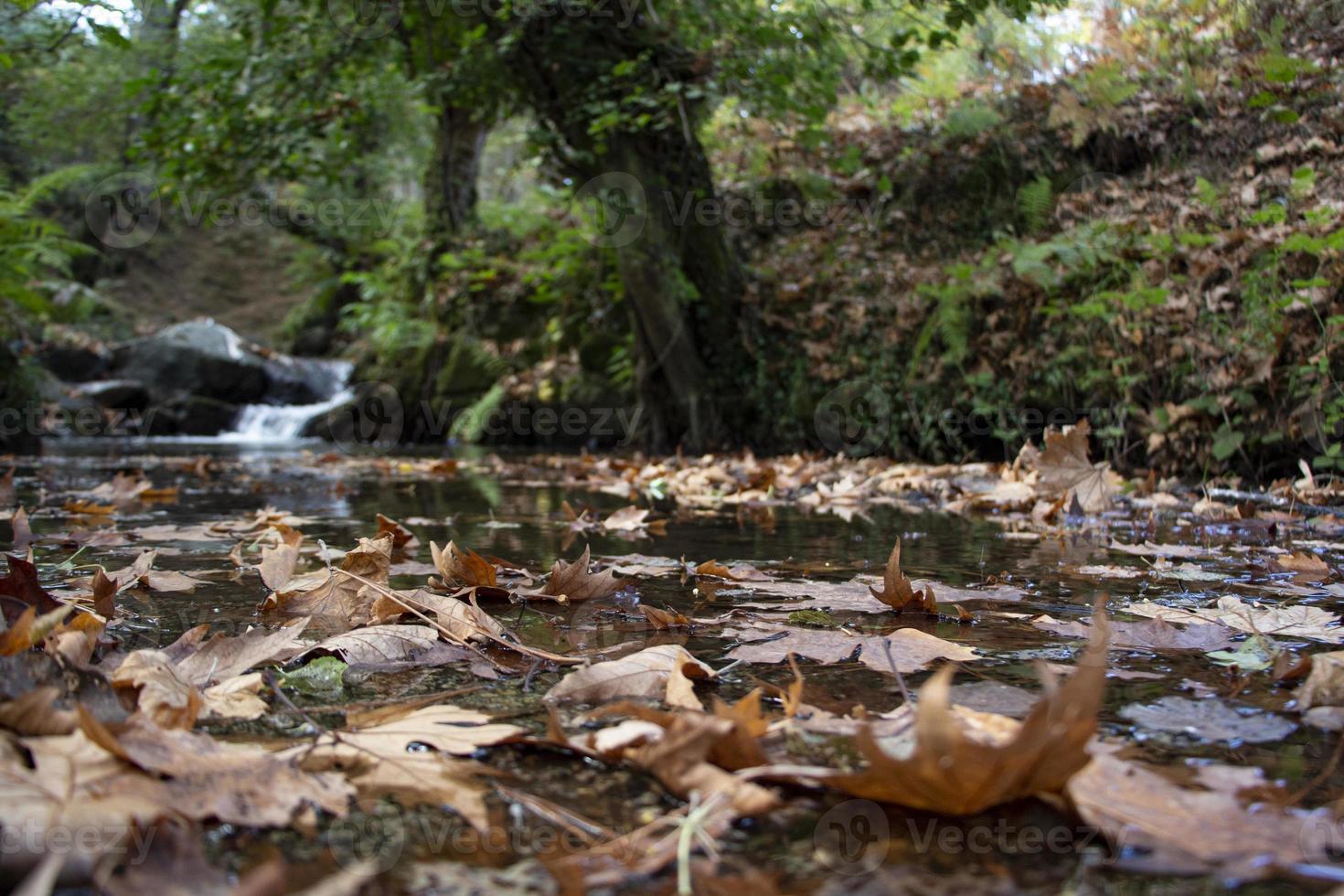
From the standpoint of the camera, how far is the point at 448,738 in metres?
0.97

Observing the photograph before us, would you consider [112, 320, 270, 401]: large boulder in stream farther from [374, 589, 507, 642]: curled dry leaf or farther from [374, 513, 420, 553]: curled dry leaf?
[374, 589, 507, 642]: curled dry leaf

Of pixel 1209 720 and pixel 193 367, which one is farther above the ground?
pixel 193 367

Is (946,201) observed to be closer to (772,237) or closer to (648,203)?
(772,237)

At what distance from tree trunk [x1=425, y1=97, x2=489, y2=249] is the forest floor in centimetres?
1080

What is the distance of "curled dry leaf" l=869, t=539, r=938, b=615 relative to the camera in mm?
1619

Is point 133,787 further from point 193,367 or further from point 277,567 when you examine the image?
point 193,367

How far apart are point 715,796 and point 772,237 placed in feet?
25.1

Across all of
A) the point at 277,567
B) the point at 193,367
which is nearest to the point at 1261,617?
the point at 277,567

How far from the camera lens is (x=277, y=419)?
44.4ft

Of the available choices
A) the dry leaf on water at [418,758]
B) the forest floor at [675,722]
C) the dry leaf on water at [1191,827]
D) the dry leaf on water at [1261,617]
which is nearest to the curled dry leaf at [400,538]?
the forest floor at [675,722]

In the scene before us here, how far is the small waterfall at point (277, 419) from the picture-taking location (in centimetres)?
1288

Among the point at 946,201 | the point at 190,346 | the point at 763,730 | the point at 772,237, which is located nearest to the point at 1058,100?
the point at 946,201

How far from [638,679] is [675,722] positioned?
267 millimetres

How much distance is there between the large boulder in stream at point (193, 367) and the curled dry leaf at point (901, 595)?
15.7 meters
